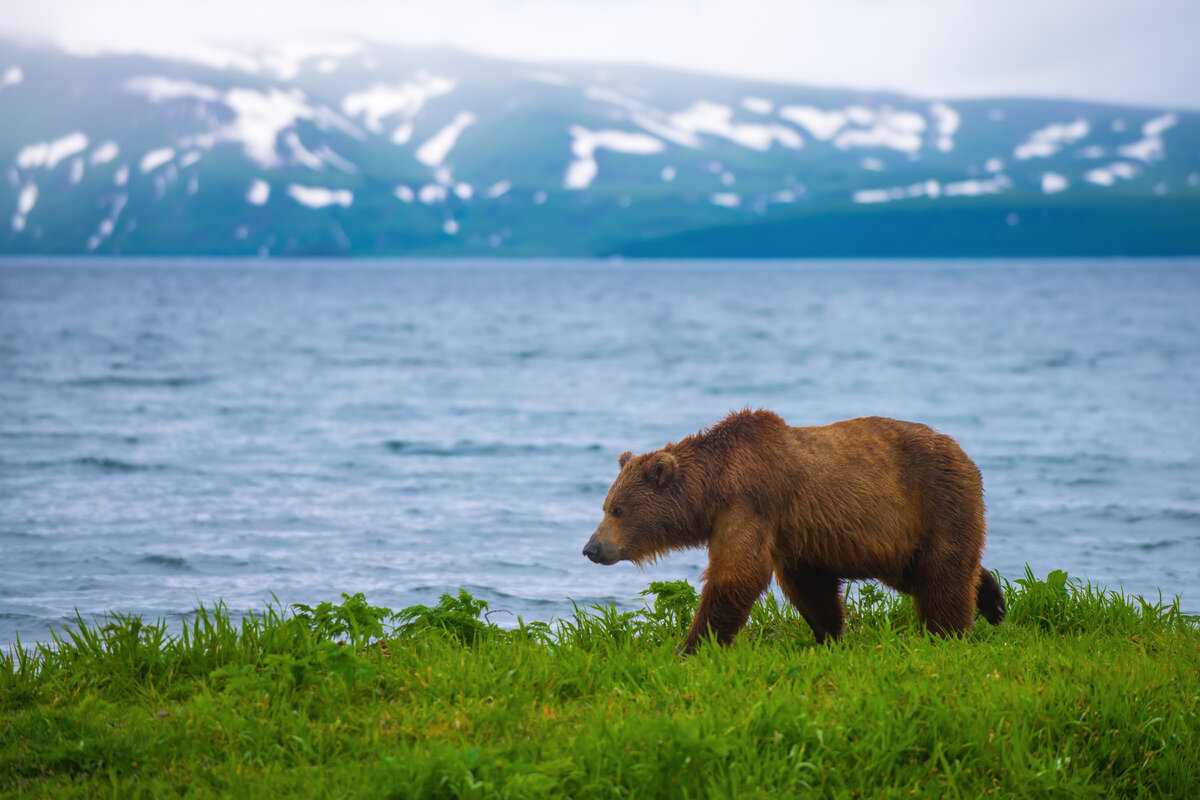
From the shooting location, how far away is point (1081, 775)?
201 inches

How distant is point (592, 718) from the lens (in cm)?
529

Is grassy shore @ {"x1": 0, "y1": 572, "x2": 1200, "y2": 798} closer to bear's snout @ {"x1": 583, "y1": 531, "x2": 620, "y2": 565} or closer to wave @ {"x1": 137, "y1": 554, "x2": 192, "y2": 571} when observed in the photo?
bear's snout @ {"x1": 583, "y1": 531, "x2": 620, "y2": 565}

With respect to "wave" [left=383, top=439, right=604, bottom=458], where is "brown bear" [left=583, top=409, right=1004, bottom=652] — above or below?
above

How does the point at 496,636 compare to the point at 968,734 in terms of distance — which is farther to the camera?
the point at 496,636

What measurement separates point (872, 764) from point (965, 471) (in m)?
2.34

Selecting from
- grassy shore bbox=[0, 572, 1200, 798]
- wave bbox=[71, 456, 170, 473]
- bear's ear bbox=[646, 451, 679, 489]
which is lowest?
wave bbox=[71, 456, 170, 473]

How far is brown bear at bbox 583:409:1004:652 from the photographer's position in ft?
20.6

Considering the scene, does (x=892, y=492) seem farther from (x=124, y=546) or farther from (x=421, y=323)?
(x=421, y=323)

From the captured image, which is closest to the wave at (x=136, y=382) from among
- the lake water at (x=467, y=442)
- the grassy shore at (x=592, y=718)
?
the lake water at (x=467, y=442)

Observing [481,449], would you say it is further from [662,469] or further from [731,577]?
[731,577]

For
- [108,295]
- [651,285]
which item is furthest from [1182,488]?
[651,285]

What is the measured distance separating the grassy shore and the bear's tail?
614mm

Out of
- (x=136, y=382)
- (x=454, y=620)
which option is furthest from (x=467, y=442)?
(x=136, y=382)

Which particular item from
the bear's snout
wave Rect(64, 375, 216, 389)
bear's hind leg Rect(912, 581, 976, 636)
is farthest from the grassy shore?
wave Rect(64, 375, 216, 389)
